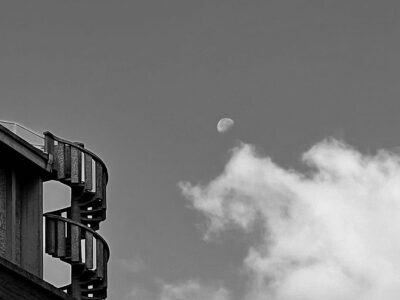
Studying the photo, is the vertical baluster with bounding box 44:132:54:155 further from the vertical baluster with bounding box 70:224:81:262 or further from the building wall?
the vertical baluster with bounding box 70:224:81:262

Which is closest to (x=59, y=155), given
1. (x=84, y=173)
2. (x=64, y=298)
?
(x=84, y=173)

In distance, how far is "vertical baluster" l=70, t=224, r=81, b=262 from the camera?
5644cm

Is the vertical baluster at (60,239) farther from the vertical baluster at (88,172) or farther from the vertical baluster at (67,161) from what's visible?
the vertical baluster at (88,172)

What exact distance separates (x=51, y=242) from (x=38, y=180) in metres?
2.09

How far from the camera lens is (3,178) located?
54.0 meters

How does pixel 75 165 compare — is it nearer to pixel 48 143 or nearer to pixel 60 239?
pixel 48 143

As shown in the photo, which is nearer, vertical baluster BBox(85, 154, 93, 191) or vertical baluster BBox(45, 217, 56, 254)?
vertical baluster BBox(45, 217, 56, 254)

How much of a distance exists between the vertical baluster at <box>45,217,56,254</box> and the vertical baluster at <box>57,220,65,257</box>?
146 mm

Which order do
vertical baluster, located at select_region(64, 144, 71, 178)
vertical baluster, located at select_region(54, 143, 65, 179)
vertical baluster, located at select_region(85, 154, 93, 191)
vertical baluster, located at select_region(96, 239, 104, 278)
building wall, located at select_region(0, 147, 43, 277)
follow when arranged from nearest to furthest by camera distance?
building wall, located at select_region(0, 147, 43, 277), vertical baluster, located at select_region(54, 143, 65, 179), vertical baluster, located at select_region(64, 144, 71, 178), vertical baluster, located at select_region(96, 239, 104, 278), vertical baluster, located at select_region(85, 154, 93, 191)

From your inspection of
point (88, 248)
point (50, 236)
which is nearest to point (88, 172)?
point (88, 248)

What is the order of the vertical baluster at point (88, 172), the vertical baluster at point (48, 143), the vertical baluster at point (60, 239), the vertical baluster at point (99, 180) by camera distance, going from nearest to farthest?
the vertical baluster at point (60, 239), the vertical baluster at point (48, 143), the vertical baluster at point (88, 172), the vertical baluster at point (99, 180)

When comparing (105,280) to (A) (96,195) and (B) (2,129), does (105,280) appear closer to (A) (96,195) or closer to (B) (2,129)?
(A) (96,195)

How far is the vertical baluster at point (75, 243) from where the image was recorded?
5644 cm

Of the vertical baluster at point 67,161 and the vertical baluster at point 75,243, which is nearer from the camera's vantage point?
the vertical baluster at point 75,243
